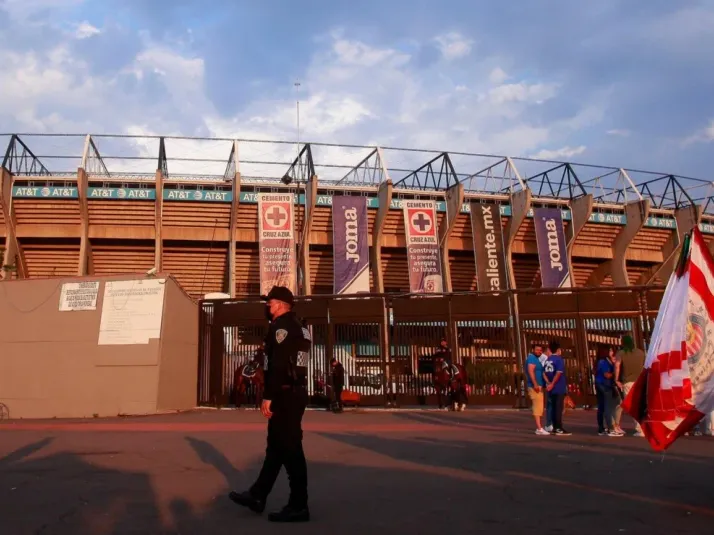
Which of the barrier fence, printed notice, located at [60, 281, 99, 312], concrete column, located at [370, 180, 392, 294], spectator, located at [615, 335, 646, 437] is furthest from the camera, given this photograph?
concrete column, located at [370, 180, 392, 294]

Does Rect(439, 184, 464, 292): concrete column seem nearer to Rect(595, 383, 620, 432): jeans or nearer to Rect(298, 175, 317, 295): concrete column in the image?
Rect(298, 175, 317, 295): concrete column

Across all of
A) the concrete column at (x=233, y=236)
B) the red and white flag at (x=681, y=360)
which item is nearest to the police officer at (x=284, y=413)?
the red and white flag at (x=681, y=360)

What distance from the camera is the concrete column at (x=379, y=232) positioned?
111 ft

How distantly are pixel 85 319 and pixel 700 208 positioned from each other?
37.0 metres

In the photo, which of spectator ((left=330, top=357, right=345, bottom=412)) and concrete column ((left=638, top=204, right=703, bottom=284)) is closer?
spectator ((left=330, top=357, right=345, bottom=412))

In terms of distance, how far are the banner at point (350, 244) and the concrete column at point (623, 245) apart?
626 inches

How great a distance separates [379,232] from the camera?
34938 millimetres

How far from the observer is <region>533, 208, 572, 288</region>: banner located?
114 feet

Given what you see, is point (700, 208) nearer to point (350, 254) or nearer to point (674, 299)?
point (350, 254)

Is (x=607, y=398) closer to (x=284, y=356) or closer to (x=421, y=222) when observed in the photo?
(x=284, y=356)

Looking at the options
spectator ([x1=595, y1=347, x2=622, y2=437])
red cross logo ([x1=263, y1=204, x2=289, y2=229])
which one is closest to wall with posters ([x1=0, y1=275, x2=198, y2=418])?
spectator ([x1=595, y1=347, x2=622, y2=437])

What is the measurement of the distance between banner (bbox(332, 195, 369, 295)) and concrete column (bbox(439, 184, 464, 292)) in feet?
16.6

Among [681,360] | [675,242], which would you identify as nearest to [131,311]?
[681,360]

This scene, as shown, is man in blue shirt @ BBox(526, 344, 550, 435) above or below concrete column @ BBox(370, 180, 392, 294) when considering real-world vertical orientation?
below
